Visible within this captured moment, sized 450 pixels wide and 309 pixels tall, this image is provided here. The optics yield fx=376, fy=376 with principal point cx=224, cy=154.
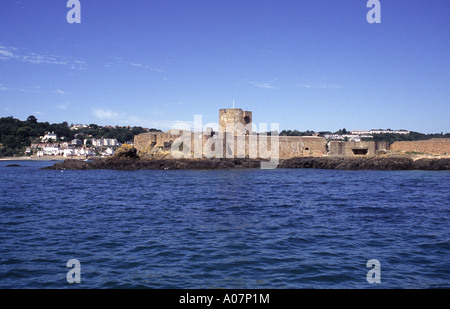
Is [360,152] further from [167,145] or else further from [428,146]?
[167,145]

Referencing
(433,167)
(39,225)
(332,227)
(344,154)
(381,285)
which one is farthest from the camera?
(344,154)

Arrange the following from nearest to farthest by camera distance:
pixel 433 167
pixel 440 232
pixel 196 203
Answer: pixel 440 232 < pixel 196 203 < pixel 433 167

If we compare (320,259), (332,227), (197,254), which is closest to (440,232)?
(332,227)

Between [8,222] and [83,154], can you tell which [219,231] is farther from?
[83,154]

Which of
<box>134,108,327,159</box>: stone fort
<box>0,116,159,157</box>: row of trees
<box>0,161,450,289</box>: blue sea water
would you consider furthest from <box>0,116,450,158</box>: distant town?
<box>0,161,450,289</box>: blue sea water

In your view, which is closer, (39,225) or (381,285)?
(381,285)

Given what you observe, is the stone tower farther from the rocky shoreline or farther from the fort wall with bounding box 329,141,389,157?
the fort wall with bounding box 329,141,389,157

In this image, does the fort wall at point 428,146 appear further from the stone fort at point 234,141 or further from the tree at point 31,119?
the tree at point 31,119
